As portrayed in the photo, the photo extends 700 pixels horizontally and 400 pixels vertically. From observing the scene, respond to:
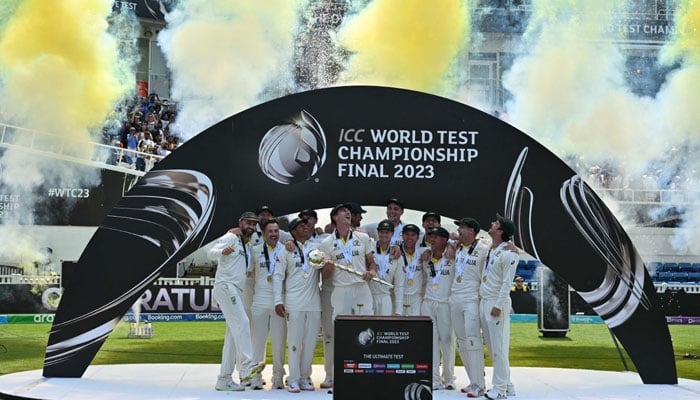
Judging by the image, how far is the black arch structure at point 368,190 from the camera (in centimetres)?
1118


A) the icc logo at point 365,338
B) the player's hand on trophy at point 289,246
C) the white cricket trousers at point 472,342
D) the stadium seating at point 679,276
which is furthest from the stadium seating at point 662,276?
the icc logo at point 365,338

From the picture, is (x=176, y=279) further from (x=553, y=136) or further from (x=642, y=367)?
(x=553, y=136)

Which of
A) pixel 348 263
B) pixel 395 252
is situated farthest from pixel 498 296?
pixel 348 263

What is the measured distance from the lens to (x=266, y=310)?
10820 mm

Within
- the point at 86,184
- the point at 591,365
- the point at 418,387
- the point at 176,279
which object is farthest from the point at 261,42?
the point at 418,387

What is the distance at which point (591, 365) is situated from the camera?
51.3 ft

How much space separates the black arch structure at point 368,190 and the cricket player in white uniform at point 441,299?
575 mm

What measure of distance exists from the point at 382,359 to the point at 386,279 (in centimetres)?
219

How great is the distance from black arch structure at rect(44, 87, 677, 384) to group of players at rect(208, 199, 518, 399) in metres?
0.42

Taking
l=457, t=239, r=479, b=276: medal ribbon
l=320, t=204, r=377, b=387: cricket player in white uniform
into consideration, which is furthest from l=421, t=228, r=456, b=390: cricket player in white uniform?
l=320, t=204, r=377, b=387: cricket player in white uniform

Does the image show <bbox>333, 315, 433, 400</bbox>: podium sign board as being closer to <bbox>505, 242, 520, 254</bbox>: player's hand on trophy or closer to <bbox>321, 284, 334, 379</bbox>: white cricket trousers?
<bbox>505, 242, 520, 254</bbox>: player's hand on trophy

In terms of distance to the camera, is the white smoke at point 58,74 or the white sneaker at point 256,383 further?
the white smoke at point 58,74

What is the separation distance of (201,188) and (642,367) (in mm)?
5528

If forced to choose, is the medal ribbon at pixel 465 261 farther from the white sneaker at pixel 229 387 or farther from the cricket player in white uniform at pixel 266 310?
the white sneaker at pixel 229 387
